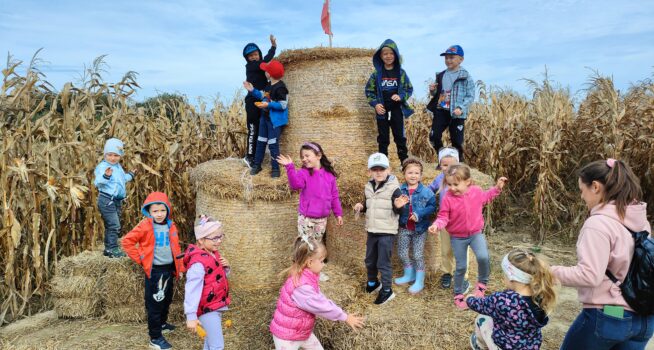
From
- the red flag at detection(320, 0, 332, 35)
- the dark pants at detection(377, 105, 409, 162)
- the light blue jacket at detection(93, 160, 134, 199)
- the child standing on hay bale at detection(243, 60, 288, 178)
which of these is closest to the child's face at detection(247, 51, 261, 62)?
the child standing on hay bale at detection(243, 60, 288, 178)

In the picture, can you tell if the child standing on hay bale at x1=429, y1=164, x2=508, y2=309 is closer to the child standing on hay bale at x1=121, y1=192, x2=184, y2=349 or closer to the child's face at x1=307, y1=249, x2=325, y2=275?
the child's face at x1=307, y1=249, x2=325, y2=275

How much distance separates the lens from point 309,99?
5320 millimetres

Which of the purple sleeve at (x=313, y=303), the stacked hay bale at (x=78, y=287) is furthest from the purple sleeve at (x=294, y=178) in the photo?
the stacked hay bale at (x=78, y=287)

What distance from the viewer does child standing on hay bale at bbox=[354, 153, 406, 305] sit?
416cm

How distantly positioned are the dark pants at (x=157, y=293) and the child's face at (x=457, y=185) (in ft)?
8.85

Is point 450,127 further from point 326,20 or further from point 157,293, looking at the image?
point 157,293

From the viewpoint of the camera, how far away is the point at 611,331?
2.47 meters

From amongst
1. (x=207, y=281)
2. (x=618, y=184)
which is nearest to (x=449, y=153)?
(x=618, y=184)

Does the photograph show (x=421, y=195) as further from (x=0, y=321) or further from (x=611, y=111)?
(x=0, y=321)

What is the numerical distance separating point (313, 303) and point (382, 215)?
4.25 ft

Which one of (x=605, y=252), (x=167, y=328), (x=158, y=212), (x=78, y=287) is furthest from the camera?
(x=78, y=287)

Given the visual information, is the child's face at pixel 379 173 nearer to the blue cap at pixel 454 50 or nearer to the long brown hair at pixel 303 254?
the long brown hair at pixel 303 254

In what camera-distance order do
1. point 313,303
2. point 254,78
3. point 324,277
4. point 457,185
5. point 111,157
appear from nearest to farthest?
1. point 313,303
2. point 457,185
3. point 324,277
4. point 111,157
5. point 254,78

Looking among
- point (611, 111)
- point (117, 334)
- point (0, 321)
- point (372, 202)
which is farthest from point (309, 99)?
point (611, 111)
